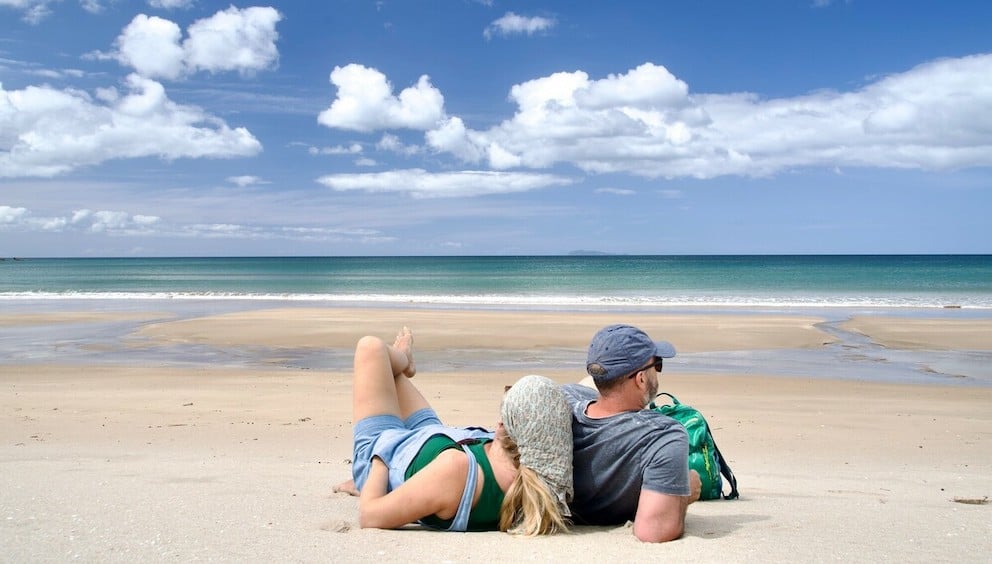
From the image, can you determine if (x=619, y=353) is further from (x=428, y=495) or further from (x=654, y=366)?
(x=428, y=495)

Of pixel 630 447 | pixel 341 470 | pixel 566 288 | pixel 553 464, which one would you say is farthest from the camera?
pixel 566 288

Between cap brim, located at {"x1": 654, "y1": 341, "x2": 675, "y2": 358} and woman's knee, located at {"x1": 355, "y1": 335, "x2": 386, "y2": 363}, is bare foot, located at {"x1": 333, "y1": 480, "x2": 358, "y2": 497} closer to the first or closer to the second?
woman's knee, located at {"x1": 355, "y1": 335, "x2": 386, "y2": 363}

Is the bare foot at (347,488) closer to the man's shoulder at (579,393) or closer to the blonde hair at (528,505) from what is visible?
the blonde hair at (528,505)

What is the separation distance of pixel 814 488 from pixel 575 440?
244 cm

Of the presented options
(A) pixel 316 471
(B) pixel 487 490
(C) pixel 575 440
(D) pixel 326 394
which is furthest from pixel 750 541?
(D) pixel 326 394

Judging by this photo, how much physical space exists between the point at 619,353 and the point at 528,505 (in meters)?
0.77

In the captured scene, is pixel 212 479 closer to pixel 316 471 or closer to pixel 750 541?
pixel 316 471

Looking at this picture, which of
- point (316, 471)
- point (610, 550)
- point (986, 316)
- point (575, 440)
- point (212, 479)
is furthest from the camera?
point (986, 316)

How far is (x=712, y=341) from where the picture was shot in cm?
1703

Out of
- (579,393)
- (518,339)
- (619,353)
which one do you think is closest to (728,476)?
(579,393)

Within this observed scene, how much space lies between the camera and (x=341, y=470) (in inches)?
213

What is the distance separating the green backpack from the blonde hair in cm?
121

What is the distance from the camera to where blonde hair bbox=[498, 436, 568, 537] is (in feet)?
10.8

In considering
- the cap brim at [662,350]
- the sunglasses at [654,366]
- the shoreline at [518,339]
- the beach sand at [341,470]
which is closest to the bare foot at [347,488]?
the beach sand at [341,470]
